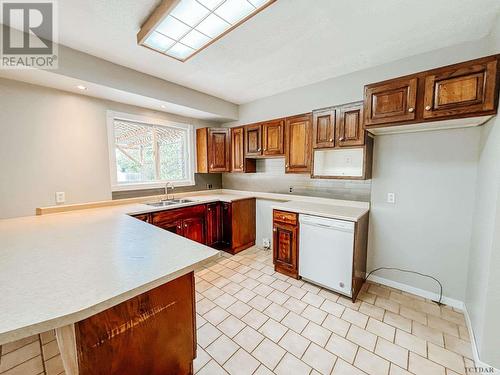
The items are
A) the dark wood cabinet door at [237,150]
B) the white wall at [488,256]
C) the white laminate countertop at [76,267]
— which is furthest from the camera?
the dark wood cabinet door at [237,150]

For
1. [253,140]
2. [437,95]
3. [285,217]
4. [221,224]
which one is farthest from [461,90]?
[221,224]

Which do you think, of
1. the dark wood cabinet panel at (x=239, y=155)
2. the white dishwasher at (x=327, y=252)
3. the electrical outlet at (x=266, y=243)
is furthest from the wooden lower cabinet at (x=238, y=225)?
the white dishwasher at (x=327, y=252)

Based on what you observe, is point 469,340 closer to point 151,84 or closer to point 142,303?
point 142,303

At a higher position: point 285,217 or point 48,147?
point 48,147

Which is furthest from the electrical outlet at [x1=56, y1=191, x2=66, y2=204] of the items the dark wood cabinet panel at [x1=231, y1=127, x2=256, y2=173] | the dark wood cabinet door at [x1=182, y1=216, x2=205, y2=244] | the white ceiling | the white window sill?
the dark wood cabinet panel at [x1=231, y1=127, x2=256, y2=173]

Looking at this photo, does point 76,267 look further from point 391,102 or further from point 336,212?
point 391,102

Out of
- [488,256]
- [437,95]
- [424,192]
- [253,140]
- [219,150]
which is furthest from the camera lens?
[219,150]

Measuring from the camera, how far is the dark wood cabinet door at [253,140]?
326 centimetres

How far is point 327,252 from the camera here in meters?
2.29

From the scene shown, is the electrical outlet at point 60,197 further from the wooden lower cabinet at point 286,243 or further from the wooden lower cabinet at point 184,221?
the wooden lower cabinet at point 286,243

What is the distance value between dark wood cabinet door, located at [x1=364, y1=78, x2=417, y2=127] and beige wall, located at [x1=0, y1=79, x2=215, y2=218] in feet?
10.2

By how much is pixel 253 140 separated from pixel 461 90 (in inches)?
93.4

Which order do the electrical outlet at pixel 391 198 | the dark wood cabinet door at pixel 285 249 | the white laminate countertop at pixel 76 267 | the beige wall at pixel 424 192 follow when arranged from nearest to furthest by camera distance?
1. the white laminate countertop at pixel 76 267
2. the beige wall at pixel 424 192
3. the electrical outlet at pixel 391 198
4. the dark wood cabinet door at pixel 285 249

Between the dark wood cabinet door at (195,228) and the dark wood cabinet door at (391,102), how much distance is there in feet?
8.18
